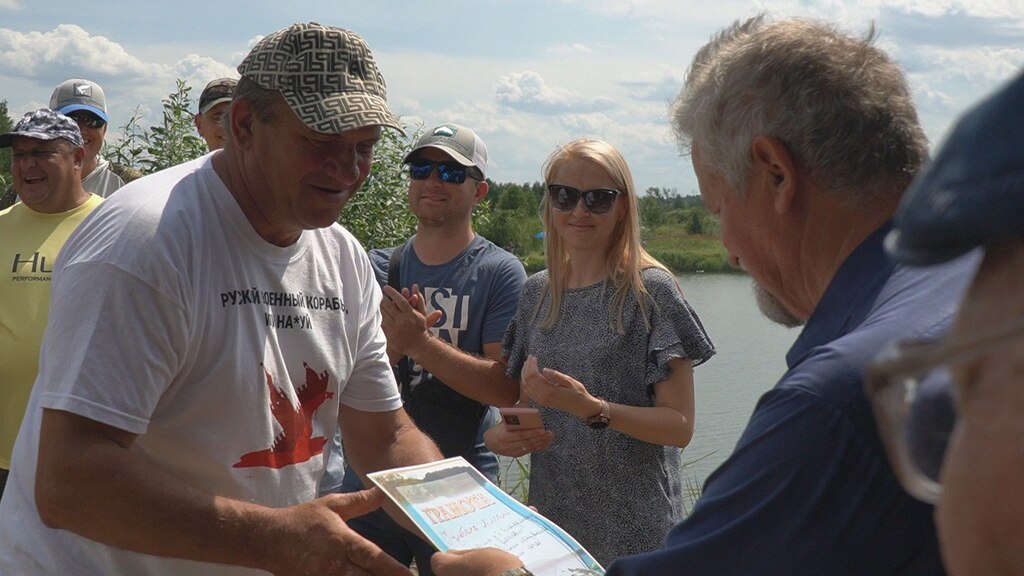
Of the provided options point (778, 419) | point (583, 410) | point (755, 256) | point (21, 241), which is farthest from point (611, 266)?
point (21, 241)

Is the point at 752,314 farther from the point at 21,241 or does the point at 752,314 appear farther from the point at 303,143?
the point at 303,143

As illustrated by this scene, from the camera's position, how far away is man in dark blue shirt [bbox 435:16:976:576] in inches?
58.1

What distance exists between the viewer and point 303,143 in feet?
8.28

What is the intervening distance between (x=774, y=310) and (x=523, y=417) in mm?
1652

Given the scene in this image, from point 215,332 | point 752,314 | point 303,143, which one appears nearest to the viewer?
point 215,332

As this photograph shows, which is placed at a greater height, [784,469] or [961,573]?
[961,573]

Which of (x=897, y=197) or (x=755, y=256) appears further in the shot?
(x=755, y=256)

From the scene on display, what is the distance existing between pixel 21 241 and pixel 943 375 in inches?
189

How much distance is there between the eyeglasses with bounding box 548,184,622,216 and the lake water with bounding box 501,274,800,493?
2412mm

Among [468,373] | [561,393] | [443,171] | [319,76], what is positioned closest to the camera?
[319,76]

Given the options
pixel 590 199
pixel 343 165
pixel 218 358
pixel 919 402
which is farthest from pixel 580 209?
pixel 919 402

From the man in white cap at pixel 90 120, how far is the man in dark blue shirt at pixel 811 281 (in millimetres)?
4373

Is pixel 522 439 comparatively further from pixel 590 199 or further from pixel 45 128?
pixel 45 128

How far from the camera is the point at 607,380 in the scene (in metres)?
3.77
